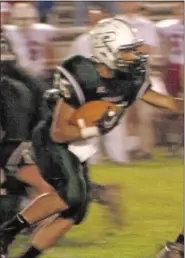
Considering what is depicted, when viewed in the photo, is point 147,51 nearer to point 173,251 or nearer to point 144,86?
point 144,86

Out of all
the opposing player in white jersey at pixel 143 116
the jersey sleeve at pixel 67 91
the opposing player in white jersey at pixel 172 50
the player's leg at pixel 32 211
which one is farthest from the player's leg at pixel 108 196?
the opposing player in white jersey at pixel 172 50

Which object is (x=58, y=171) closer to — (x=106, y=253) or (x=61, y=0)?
(x=106, y=253)

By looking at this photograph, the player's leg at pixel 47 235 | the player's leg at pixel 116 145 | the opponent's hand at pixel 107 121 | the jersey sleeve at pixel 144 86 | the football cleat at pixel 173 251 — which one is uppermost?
the jersey sleeve at pixel 144 86

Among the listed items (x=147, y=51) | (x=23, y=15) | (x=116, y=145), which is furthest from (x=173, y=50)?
(x=23, y=15)

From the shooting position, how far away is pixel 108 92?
5598 millimetres

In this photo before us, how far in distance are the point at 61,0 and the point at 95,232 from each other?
3.59 m

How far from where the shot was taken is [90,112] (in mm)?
5516

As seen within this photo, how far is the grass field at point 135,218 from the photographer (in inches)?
243

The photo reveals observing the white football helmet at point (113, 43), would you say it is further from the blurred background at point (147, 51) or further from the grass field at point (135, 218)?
the blurred background at point (147, 51)

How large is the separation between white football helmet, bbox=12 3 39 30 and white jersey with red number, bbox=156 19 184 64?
3.39ft

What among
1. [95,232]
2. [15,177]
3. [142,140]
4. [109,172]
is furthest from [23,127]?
[142,140]

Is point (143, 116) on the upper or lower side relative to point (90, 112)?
lower

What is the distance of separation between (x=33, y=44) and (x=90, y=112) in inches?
147

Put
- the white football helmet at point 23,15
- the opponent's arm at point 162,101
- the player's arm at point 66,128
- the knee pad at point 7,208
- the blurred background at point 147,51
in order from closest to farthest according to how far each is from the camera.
Result: the player's arm at point 66,128, the opponent's arm at point 162,101, the knee pad at point 7,208, the blurred background at point 147,51, the white football helmet at point 23,15
